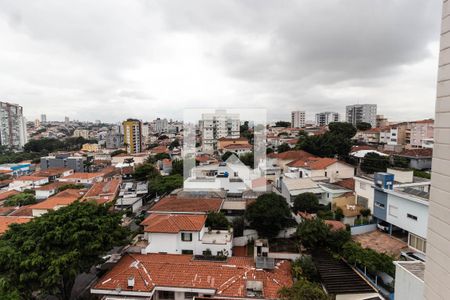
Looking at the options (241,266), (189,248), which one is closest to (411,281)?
(241,266)

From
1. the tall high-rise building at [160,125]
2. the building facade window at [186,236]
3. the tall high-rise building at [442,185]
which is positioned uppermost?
the tall high-rise building at [160,125]

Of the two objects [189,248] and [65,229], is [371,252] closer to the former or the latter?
[189,248]

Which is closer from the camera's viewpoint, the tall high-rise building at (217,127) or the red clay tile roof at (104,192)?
the red clay tile roof at (104,192)

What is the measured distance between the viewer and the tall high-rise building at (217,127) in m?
51.2

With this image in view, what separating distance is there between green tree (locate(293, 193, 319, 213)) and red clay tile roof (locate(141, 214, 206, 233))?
6.15 metres

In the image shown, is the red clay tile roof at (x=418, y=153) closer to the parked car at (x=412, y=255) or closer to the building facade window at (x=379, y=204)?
the building facade window at (x=379, y=204)

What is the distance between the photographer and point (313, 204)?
50.7 feet

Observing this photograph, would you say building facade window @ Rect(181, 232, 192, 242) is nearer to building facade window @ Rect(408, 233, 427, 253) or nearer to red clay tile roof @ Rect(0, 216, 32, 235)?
building facade window @ Rect(408, 233, 427, 253)

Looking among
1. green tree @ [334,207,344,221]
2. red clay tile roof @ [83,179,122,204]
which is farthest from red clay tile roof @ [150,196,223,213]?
red clay tile roof @ [83,179,122,204]

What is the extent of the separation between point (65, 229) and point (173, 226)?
4.16 meters

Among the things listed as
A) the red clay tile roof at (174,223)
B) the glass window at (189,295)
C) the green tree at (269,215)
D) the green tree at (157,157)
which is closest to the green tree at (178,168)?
the green tree at (157,157)

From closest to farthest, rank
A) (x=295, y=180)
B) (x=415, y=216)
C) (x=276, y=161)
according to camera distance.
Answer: (x=415, y=216), (x=295, y=180), (x=276, y=161)

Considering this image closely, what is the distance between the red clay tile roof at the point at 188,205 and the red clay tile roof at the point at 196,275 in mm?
3768

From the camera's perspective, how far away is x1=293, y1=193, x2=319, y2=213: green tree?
50.8 ft
